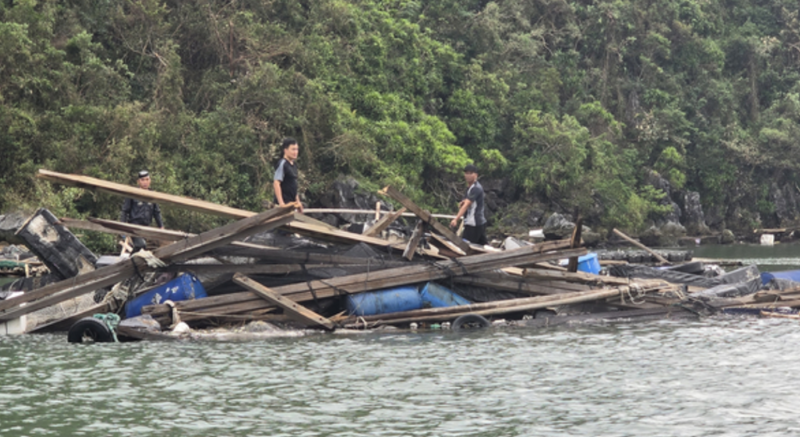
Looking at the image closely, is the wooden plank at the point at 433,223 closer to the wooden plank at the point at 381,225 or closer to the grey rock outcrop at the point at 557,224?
the wooden plank at the point at 381,225

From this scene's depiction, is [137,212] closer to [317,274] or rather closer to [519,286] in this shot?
[317,274]

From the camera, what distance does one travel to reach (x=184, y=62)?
3922 cm

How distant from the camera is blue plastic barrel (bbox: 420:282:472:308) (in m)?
13.3

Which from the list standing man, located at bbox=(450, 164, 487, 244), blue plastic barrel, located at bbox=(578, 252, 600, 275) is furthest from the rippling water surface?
blue plastic barrel, located at bbox=(578, 252, 600, 275)

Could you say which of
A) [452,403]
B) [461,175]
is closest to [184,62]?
[461,175]

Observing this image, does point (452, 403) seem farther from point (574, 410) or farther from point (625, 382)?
point (625, 382)

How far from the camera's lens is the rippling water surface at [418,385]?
7.86m

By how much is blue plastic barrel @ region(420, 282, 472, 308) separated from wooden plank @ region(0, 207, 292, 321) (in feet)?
7.82

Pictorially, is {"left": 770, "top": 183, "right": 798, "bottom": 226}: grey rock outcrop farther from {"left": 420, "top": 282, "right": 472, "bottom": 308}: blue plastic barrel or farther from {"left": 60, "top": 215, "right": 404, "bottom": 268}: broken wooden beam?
{"left": 60, "top": 215, "right": 404, "bottom": 268}: broken wooden beam

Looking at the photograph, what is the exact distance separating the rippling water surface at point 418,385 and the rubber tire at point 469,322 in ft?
1.47

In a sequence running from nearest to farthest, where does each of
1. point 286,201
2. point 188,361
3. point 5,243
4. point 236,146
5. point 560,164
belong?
point 188,361, point 286,201, point 5,243, point 236,146, point 560,164

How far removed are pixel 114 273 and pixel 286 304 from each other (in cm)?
217

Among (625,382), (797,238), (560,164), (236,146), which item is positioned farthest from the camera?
(797,238)

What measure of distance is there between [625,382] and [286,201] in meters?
5.72
